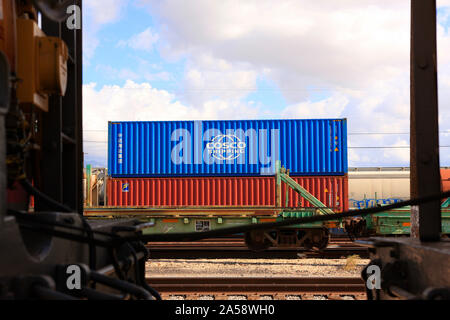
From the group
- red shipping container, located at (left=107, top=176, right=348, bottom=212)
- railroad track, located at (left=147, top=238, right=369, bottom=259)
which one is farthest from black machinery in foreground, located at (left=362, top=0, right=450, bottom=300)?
red shipping container, located at (left=107, top=176, right=348, bottom=212)

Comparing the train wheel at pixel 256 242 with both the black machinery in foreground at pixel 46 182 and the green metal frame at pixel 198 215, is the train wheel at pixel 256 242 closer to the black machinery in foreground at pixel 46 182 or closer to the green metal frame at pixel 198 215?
the green metal frame at pixel 198 215

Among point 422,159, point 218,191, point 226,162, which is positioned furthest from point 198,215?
point 422,159

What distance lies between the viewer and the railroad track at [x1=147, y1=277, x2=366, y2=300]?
5.80 metres

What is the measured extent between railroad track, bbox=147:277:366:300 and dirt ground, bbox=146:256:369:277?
3.10 feet

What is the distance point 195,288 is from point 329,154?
9921mm

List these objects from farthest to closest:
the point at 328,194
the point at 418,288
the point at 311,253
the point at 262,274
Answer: the point at 328,194, the point at 311,253, the point at 262,274, the point at 418,288

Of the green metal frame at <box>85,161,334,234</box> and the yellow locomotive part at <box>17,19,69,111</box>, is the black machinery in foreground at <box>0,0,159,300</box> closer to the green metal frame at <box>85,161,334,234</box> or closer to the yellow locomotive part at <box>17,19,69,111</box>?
the yellow locomotive part at <box>17,19,69,111</box>

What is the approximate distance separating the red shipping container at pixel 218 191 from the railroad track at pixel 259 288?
25.1 ft

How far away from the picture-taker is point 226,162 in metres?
14.6

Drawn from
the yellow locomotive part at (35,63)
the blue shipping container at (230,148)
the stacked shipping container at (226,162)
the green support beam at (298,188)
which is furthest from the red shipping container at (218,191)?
the yellow locomotive part at (35,63)

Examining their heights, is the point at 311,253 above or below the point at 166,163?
below
